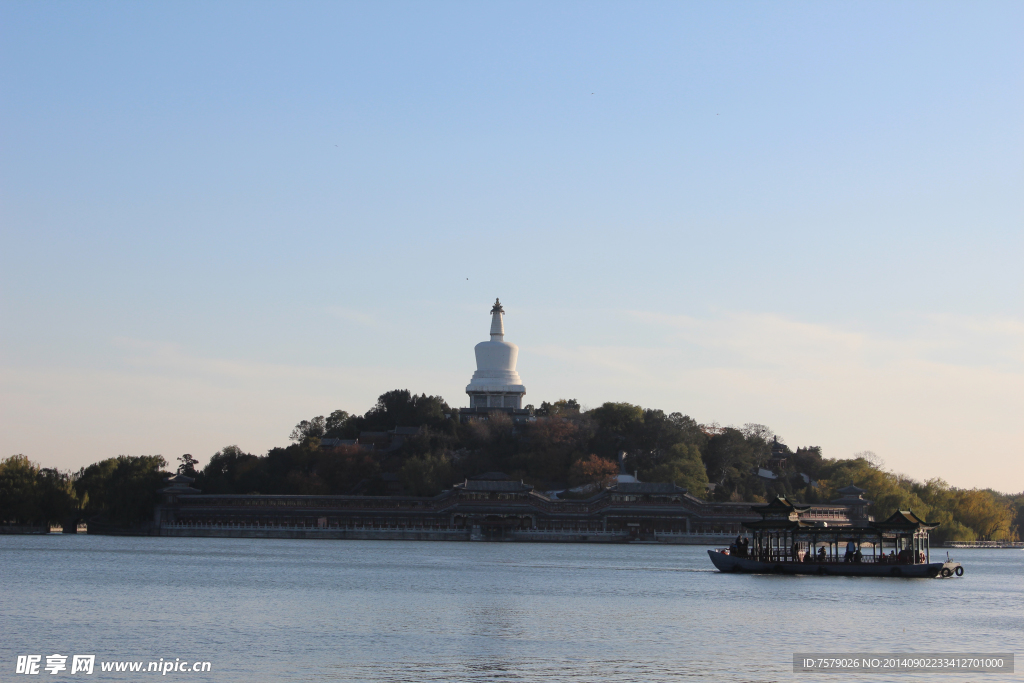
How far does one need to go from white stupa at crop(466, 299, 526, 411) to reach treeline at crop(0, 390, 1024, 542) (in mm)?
10488

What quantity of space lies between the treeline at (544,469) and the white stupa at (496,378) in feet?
34.4

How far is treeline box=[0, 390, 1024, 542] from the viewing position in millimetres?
117812

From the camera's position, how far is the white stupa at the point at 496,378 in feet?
470

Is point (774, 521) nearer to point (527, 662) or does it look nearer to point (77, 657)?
point (527, 662)

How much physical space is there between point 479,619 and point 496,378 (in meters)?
104

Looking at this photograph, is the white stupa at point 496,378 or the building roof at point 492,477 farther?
the white stupa at point 496,378

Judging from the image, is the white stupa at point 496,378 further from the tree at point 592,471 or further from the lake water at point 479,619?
the lake water at point 479,619

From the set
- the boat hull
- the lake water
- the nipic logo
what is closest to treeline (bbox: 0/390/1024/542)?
the lake water

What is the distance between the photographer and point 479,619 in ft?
134

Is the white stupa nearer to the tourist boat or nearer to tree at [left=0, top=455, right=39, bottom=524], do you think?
tree at [left=0, top=455, right=39, bottom=524]

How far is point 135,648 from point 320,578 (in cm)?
2647

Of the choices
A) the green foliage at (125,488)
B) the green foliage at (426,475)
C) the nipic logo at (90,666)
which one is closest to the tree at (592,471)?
the green foliage at (426,475)

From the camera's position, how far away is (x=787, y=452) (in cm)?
13812

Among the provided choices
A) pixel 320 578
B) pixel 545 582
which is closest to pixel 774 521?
pixel 545 582
